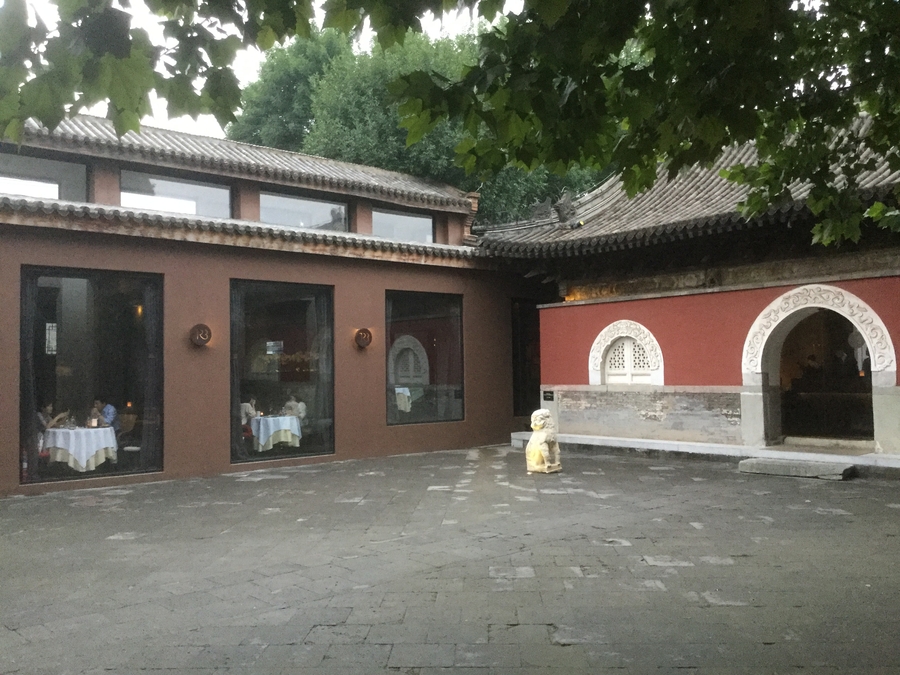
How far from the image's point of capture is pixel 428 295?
1280 cm

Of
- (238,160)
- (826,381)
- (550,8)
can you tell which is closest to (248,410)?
(238,160)

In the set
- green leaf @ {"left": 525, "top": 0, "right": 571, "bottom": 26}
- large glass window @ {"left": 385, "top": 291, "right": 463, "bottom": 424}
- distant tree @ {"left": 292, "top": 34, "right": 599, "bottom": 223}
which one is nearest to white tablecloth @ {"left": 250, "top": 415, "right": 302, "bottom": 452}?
large glass window @ {"left": 385, "top": 291, "right": 463, "bottom": 424}

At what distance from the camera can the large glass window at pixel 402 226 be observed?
529 inches

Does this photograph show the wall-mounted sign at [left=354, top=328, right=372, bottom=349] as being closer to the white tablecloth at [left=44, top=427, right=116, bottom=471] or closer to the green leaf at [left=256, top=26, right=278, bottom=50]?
the white tablecloth at [left=44, top=427, right=116, bottom=471]

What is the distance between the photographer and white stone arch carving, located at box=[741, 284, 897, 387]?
9.00 metres

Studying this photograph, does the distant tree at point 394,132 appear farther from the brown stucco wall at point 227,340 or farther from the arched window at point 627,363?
the arched window at point 627,363

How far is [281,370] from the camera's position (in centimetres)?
1098

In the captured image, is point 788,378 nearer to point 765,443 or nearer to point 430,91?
point 765,443

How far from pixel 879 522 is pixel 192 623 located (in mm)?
5652

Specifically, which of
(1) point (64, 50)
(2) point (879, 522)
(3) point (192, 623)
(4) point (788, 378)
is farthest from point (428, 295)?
(1) point (64, 50)

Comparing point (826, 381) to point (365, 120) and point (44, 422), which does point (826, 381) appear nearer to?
point (44, 422)

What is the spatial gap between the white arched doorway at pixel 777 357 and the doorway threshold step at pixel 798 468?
2.57 feet

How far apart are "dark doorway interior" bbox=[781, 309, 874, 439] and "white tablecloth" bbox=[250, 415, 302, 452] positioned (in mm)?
7651

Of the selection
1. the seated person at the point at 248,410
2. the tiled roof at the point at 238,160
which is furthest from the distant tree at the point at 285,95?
the seated person at the point at 248,410
